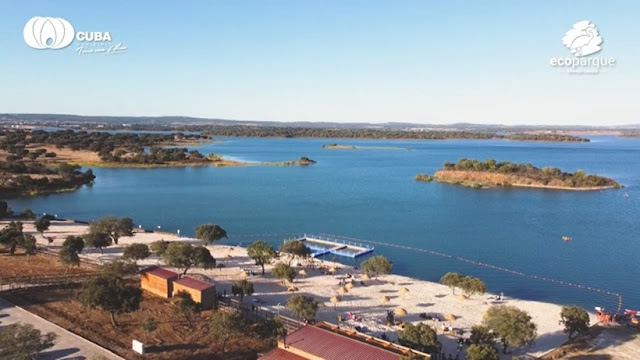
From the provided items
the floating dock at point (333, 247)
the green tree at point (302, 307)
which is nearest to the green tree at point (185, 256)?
the green tree at point (302, 307)

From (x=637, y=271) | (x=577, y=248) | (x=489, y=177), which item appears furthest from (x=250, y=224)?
(x=489, y=177)

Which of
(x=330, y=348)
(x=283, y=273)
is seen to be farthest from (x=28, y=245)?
(x=330, y=348)

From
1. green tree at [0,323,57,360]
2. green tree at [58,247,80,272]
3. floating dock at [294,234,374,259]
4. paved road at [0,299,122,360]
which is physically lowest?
floating dock at [294,234,374,259]

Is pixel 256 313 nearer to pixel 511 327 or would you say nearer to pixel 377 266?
pixel 377 266

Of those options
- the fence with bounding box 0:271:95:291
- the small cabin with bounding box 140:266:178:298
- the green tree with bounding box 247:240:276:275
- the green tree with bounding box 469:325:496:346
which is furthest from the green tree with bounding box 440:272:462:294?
the fence with bounding box 0:271:95:291

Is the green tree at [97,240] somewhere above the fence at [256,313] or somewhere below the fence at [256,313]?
above

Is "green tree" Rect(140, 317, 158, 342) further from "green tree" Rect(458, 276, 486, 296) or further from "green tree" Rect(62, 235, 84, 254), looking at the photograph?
"green tree" Rect(458, 276, 486, 296)

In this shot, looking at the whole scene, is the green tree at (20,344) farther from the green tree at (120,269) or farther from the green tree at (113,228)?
the green tree at (113,228)
